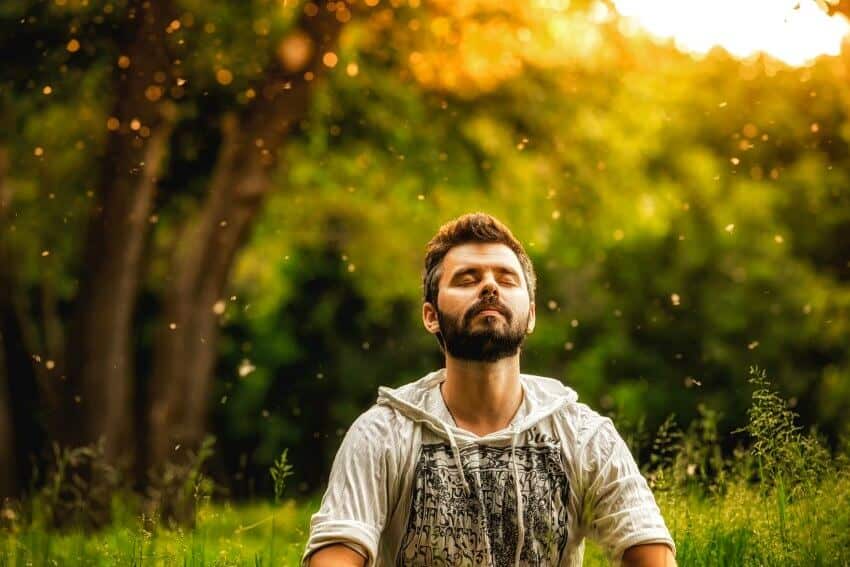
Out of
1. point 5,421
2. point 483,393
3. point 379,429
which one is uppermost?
point 483,393

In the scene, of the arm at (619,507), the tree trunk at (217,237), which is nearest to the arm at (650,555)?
the arm at (619,507)

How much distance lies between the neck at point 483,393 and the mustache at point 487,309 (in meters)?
0.14

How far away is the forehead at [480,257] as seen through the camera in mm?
3430

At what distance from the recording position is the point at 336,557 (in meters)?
3.03

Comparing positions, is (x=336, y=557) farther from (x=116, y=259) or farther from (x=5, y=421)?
(x=5, y=421)

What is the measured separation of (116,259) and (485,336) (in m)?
5.44

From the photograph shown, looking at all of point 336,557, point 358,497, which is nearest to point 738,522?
point 358,497

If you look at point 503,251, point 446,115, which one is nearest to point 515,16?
point 446,115

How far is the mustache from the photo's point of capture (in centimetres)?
332

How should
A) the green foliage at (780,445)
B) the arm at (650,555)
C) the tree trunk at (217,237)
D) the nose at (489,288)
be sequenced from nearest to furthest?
the arm at (650,555)
the nose at (489,288)
the green foliage at (780,445)
the tree trunk at (217,237)

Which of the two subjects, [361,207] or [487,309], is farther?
[361,207]

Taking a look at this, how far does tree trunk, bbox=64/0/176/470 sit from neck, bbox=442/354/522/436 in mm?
5286

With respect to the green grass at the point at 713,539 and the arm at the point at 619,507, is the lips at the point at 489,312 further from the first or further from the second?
the green grass at the point at 713,539

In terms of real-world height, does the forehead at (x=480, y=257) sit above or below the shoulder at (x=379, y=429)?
above
